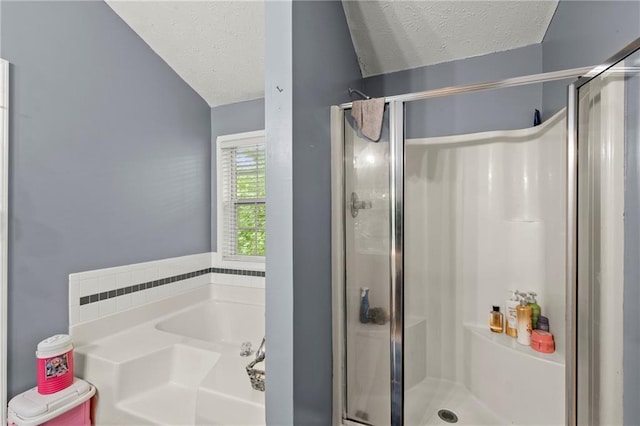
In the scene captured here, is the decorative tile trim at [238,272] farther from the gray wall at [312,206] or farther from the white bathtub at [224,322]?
the gray wall at [312,206]

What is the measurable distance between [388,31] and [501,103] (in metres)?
0.83

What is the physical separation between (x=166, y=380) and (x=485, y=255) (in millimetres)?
2038

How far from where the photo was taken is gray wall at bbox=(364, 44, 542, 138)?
6.10ft

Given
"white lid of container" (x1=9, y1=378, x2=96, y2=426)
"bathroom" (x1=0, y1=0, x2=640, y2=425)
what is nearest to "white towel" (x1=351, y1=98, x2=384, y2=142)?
"bathroom" (x1=0, y1=0, x2=640, y2=425)

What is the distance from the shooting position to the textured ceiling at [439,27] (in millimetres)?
1610

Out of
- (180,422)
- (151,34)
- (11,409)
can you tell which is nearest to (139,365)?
(180,422)

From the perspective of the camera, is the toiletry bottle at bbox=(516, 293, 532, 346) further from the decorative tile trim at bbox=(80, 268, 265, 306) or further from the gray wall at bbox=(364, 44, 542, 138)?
the decorative tile trim at bbox=(80, 268, 265, 306)

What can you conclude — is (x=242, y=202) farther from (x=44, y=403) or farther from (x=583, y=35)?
(x=583, y=35)

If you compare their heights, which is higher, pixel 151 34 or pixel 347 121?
pixel 151 34

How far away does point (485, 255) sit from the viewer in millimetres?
1977

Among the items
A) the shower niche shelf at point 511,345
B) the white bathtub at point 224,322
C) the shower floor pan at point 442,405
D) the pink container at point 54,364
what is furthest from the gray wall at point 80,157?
the shower niche shelf at point 511,345

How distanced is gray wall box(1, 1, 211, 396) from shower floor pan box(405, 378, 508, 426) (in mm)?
1961

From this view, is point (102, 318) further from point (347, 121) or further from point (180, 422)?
point (347, 121)

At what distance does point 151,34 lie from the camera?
2146 millimetres
